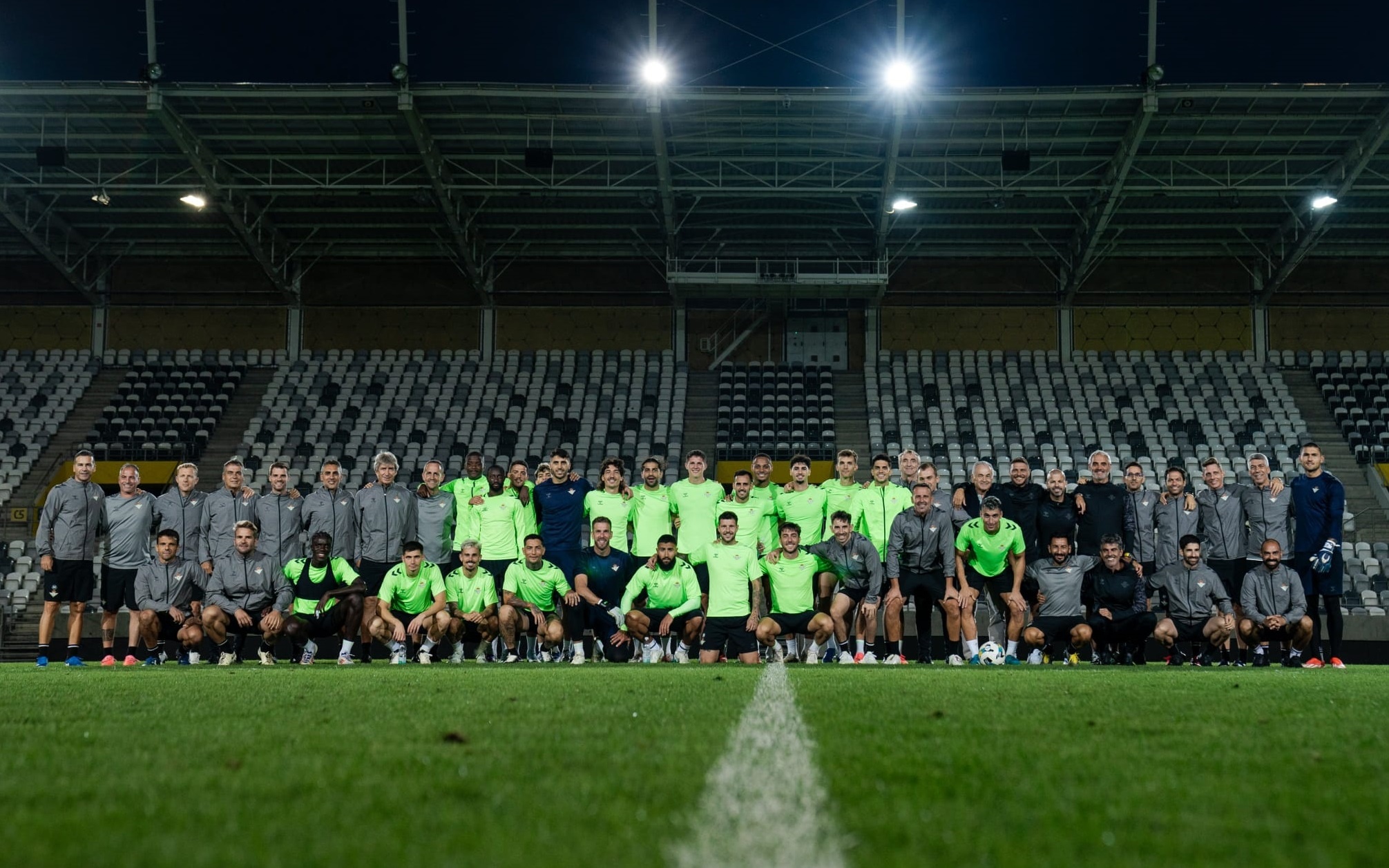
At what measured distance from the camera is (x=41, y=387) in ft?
89.2

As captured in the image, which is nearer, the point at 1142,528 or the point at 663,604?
the point at 663,604

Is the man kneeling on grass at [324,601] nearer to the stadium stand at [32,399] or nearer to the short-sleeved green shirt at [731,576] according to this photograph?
the short-sleeved green shirt at [731,576]

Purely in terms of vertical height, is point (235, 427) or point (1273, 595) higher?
point (235, 427)

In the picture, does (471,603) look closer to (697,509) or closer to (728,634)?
(697,509)

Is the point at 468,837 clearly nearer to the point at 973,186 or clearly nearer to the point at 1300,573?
the point at 1300,573

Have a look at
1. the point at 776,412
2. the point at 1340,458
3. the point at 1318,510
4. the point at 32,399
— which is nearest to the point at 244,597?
the point at 1318,510

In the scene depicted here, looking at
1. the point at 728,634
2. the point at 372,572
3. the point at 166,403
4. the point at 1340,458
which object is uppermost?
the point at 166,403

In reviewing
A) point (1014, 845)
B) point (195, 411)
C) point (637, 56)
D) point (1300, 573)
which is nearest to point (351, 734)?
point (1014, 845)

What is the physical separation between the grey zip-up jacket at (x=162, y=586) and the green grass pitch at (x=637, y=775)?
5319mm

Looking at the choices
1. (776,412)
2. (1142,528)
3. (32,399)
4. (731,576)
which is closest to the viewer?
(731,576)

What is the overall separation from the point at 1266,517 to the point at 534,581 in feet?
22.9

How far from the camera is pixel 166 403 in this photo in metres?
26.6

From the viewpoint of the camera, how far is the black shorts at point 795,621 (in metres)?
11.3

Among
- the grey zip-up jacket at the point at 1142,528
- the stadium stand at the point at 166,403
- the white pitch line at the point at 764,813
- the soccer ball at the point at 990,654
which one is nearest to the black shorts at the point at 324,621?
the soccer ball at the point at 990,654
